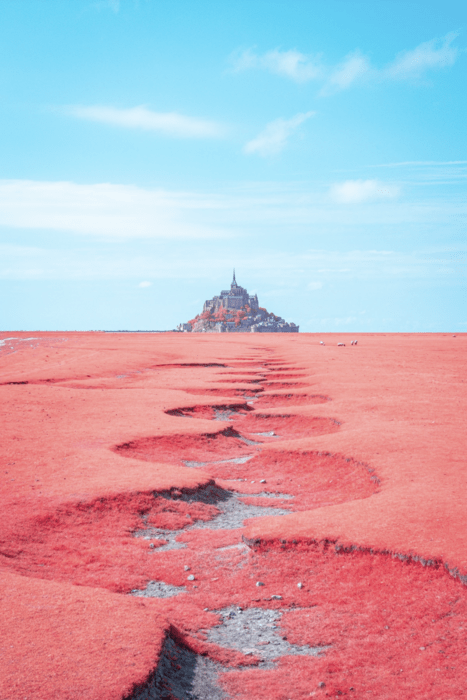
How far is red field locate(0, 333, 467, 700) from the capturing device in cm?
672

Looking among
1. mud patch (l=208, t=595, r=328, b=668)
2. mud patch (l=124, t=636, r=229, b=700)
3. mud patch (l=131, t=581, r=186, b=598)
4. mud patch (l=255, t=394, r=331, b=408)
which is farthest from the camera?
mud patch (l=255, t=394, r=331, b=408)

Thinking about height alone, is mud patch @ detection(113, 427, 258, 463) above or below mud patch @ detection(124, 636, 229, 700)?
above

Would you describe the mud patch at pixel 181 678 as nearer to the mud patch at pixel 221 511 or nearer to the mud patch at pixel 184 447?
the mud patch at pixel 221 511

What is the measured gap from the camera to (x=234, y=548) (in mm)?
11141

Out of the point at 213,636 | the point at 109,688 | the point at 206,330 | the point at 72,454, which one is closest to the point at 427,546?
the point at 213,636

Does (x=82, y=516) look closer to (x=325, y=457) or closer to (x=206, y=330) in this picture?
(x=325, y=457)

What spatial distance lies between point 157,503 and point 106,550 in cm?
236

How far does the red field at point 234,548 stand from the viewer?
6723 mm

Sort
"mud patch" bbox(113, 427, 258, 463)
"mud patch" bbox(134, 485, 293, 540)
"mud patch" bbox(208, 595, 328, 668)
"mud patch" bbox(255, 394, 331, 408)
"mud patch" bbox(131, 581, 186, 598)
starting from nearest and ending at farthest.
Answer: "mud patch" bbox(208, 595, 328, 668) → "mud patch" bbox(131, 581, 186, 598) → "mud patch" bbox(134, 485, 293, 540) → "mud patch" bbox(113, 427, 258, 463) → "mud patch" bbox(255, 394, 331, 408)

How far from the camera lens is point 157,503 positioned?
13234 millimetres

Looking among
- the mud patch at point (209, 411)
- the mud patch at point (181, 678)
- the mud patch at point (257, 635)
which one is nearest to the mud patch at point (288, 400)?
the mud patch at point (209, 411)

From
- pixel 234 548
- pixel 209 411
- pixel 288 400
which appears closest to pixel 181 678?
pixel 234 548

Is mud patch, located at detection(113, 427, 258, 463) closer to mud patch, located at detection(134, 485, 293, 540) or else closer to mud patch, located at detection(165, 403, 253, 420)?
mud patch, located at detection(134, 485, 293, 540)

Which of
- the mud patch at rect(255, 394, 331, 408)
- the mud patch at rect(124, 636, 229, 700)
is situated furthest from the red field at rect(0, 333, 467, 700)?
the mud patch at rect(255, 394, 331, 408)
